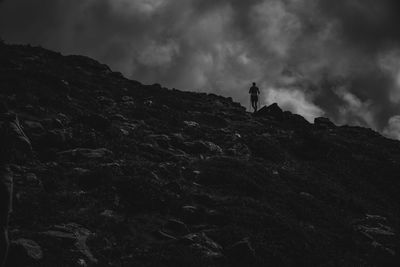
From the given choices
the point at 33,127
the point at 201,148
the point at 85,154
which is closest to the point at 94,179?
the point at 85,154

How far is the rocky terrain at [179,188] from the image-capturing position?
15.5 meters

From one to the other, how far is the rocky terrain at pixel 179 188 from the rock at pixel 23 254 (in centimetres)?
4

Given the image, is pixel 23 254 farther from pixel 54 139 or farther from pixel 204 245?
pixel 54 139

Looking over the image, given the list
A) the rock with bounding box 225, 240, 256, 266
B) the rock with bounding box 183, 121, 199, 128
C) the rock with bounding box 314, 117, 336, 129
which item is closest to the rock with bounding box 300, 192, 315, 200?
the rock with bounding box 225, 240, 256, 266

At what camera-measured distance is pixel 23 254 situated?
40.4 feet

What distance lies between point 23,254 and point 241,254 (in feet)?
23.4

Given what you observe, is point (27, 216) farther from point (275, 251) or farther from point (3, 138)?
point (275, 251)

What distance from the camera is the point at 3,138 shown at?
33.4 feet

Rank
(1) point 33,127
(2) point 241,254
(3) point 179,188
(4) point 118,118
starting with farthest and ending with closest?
1. (4) point 118,118
2. (1) point 33,127
3. (3) point 179,188
4. (2) point 241,254

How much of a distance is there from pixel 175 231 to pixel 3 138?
8571 mm

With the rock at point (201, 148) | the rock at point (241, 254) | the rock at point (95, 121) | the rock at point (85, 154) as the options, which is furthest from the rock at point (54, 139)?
the rock at point (241, 254)

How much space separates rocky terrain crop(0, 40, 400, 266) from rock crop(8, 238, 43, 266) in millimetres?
42

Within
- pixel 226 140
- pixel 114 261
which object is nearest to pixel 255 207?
pixel 114 261

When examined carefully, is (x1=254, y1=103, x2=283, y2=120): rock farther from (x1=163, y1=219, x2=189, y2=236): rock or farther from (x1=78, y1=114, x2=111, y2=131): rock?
(x1=163, y1=219, x2=189, y2=236): rock
